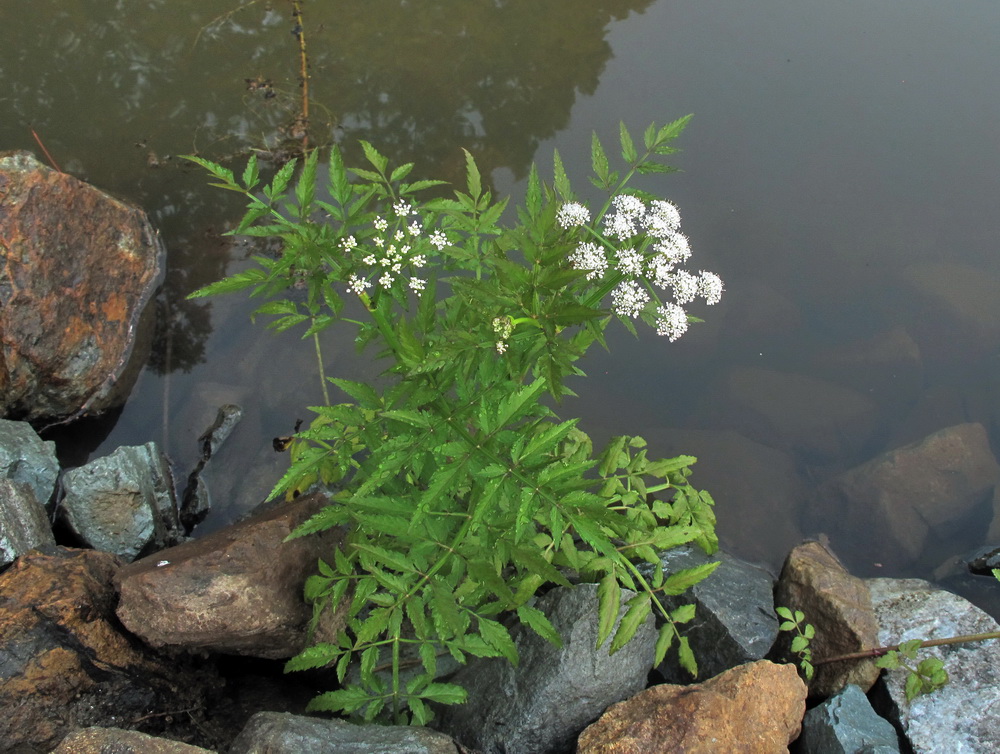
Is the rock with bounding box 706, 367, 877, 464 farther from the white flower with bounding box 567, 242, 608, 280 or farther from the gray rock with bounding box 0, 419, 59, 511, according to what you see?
the gray rock with bounding box 0, 419, 59, 511

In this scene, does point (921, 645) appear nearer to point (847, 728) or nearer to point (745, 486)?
point (847, 728)

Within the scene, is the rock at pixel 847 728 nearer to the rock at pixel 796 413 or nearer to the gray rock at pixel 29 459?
the rock at pixel 796 413

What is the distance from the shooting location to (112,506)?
4234 mm

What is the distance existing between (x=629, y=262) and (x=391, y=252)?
88 centimetres

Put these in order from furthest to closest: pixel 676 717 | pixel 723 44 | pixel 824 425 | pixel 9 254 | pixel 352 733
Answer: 1. pixel 723 44
2. pixel 824 425
3. pixel 9 254
4. pixel 676 717
5. pixel 352 733

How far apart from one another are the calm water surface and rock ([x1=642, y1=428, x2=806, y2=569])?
14 millimetres

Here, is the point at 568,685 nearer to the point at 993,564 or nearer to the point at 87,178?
the point at 993,564

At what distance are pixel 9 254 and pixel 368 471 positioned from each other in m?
2.84

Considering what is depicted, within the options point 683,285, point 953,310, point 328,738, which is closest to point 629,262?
point 683,285

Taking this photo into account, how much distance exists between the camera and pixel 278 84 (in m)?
6.19

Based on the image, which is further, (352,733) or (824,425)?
(824,425)

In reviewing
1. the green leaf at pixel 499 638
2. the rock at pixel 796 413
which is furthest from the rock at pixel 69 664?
the rock at pixel 796 413

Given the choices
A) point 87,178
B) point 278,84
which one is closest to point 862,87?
point 278,84

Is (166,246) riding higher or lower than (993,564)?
higher
